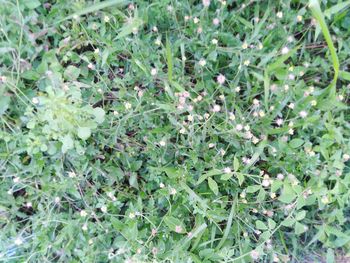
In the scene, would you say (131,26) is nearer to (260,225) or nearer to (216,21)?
(216,21)

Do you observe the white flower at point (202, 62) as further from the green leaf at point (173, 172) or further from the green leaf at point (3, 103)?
the green leaf at point (3, 103)

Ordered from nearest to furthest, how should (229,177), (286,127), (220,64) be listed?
(229,177), (286,127), (220,64)

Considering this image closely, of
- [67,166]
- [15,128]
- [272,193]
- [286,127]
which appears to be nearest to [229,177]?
[272,193]

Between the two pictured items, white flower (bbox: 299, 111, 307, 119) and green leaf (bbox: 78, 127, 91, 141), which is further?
white flower (bbox: 299, 111, 307, 119)

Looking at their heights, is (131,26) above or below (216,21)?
above

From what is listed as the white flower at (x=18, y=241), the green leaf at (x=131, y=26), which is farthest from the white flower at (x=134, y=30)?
the white flower at (x=18, y=241)

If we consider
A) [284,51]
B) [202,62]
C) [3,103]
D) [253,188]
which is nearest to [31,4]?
[3,103]

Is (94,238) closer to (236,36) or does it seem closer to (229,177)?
(229,177)

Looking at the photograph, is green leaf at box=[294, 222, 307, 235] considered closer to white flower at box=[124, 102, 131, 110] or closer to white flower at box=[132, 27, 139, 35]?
white flower at box=[124, 102, 131, 110]

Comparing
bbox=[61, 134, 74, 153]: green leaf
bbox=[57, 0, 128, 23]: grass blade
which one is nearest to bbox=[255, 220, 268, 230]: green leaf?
bbox=[61, 134, 74, 153]: green leaf
